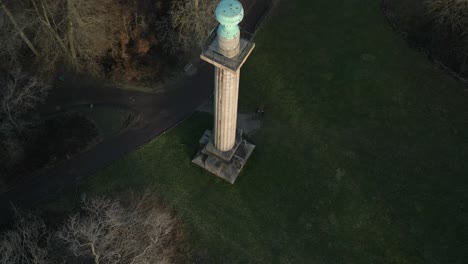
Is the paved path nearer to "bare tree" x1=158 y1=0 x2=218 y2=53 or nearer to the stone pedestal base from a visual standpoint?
"bare tree" x1=158 y1=0 x2=218 y2=53

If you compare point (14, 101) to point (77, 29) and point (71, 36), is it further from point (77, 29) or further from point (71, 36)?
point (77, 29)

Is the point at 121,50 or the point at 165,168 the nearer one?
the point at 165,168

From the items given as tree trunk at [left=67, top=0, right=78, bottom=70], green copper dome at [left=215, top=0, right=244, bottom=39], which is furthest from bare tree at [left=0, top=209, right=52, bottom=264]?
green copper dome at [left=215, top=0, right=244, bottom=39]

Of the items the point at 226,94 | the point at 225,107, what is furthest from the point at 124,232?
the point at 226,94

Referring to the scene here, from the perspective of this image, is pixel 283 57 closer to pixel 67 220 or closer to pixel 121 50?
pixel 121 50

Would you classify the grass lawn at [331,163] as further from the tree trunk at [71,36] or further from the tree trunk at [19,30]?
the tree trunk at [19,30]

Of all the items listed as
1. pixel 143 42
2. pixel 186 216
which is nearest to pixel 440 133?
pixel 186 216
